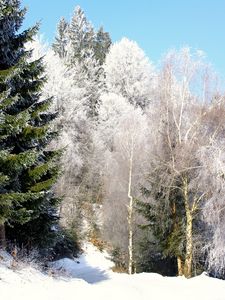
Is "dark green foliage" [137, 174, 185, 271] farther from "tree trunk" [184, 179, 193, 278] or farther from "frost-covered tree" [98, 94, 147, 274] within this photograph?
"frost-covered tree" [98, 94, 147, 274]

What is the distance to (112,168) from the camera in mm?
29297

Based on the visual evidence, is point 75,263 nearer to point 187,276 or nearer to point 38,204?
point 187,276

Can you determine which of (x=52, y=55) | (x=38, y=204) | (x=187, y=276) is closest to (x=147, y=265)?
(x=187, y=276)

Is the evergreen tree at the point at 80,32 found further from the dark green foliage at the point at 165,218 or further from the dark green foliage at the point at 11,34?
the dark green foliage at the point at 11,34

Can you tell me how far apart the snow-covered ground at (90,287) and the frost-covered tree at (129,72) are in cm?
2981

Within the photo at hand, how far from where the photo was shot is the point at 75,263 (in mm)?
26953

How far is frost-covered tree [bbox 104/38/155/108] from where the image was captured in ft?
148

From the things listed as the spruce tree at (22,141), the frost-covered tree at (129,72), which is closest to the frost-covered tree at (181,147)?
the spruce tree at (22,141)

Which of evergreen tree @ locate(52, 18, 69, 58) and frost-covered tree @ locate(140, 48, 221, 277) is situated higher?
evergreen tree @ locate(52, 18, 69, 58)

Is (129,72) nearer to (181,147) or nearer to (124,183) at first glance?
(124,183)

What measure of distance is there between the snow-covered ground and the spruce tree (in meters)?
1.38

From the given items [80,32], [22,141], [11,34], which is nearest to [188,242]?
[22,141]

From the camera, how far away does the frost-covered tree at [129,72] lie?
1774 inches

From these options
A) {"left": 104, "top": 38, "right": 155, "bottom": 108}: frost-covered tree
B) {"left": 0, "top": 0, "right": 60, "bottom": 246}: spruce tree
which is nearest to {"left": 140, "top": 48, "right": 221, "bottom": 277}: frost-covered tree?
{"left": 0, "top": 0, "right": 60, "bottom": 246}: spruce tree
